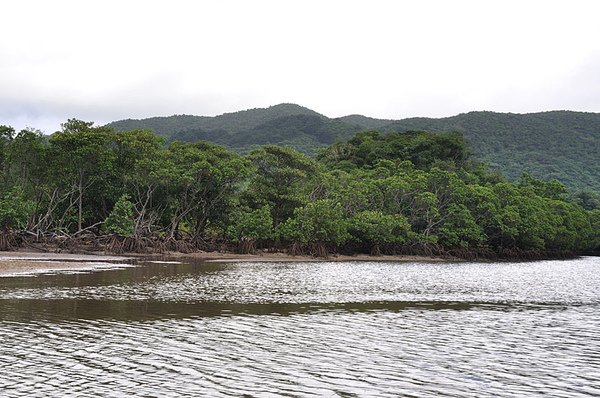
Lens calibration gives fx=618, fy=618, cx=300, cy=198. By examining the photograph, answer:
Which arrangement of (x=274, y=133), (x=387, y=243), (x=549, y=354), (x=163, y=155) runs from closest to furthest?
(x=549, y=354)
(x=163, y=155)
(x=387, y=243)
(x=274, y=133)

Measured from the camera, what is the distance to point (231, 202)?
66.1 meters

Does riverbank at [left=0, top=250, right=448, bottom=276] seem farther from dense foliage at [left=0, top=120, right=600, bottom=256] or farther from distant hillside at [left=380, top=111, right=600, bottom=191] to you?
distant hillside at [left=380, top=111, right=600, bottom=191]

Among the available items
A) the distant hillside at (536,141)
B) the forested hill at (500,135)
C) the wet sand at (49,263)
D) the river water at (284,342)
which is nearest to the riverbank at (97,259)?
the wet sand at (49,263)

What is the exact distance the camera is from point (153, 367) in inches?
526

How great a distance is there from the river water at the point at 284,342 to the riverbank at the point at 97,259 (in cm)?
721

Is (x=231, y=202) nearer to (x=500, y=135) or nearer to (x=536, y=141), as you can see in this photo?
(x=536, y=141)

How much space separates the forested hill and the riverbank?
281 ft

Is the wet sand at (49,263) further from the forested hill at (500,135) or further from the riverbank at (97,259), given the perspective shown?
the forested hill at (500,135)

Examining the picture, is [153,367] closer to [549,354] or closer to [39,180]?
[549,354]

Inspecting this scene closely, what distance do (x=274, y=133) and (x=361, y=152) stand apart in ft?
204

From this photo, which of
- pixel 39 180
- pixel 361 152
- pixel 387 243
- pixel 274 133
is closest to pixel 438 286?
pixel 387 243

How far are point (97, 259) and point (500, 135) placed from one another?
14713 cm

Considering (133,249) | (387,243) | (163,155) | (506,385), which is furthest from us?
(387,243)

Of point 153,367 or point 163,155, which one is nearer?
point 153,367
